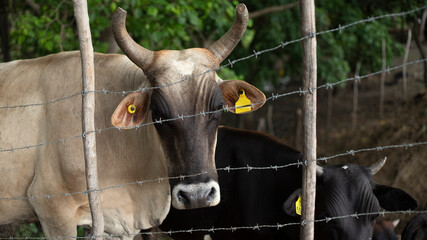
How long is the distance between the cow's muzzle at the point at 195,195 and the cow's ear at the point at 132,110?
0.58 meters

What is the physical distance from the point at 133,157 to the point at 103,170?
9.5 inches

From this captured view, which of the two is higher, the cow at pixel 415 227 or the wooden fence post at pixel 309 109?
the wooden fence post at pixel 309 109

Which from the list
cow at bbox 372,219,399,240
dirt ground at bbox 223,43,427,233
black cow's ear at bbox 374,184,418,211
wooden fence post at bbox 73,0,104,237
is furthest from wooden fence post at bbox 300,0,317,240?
dirt ground at bbox 223,43,427,233

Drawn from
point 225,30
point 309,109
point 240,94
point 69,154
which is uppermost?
point 225,30

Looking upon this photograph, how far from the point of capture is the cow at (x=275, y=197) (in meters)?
3.99

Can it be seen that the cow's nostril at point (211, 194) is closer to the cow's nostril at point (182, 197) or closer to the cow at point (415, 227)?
the cow's nostril at point (182, 197)

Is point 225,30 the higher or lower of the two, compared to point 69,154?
higher

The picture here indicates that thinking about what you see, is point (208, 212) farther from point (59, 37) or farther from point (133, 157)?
point (59, 37)

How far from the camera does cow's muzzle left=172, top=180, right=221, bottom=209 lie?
3.41 m

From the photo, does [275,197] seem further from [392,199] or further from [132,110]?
[132,110]

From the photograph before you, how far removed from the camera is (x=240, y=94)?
393 cm

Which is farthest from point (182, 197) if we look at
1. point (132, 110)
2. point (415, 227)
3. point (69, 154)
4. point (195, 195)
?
point (415, 227)

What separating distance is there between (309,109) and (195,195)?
964 millimetres

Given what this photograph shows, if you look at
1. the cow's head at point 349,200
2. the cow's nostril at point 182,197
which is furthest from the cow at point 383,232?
the cow's nostril at point 182,197
